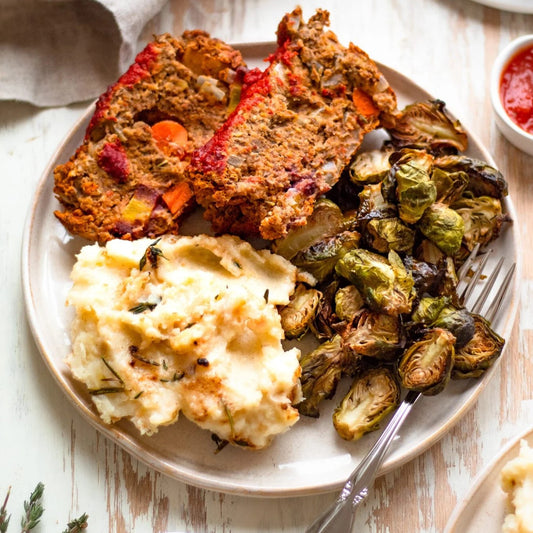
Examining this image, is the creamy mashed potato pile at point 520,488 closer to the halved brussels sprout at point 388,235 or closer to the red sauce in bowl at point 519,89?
the halved brussels sprout at point 388,235

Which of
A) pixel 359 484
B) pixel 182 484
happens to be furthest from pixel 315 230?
pixel 182 484

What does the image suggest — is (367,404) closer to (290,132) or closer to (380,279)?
(380,279)

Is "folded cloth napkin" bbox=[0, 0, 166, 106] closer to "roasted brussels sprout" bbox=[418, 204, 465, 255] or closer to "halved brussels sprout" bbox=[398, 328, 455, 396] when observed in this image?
"roasted brussels sprout" bbox=[418, 204, 465, 255]

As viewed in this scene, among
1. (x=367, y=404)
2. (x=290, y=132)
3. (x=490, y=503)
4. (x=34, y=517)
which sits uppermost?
(x=290, y=132)

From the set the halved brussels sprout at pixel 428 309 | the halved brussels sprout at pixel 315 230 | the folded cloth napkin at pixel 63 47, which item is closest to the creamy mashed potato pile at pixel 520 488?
the halved brussels sprout at pixel 428 309

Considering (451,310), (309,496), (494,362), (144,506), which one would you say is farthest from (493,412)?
(144,506)

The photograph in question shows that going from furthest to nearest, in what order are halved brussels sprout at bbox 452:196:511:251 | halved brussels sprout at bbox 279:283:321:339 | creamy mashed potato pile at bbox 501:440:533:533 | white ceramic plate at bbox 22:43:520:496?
halved brussels sprout at bbox 452:196:511:251, halved brussels sprout at bbox 279:283:321:339, white ceramic plate at bbox 22:43:520:496, creamy mashed potato pile at bbox 501:440:533:533

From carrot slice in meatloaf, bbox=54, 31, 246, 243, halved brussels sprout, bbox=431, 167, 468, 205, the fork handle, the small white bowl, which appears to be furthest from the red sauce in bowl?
the fork handle
